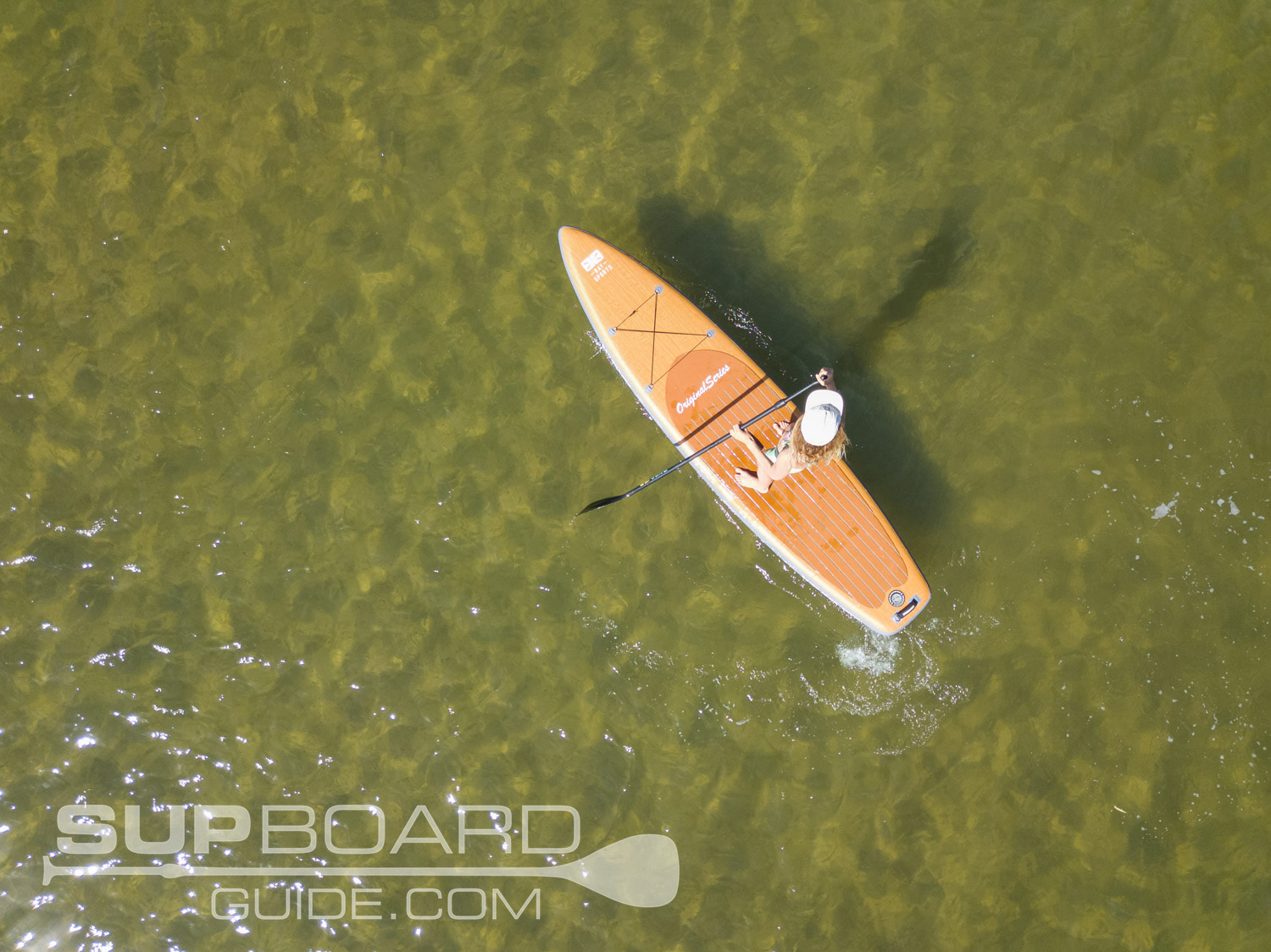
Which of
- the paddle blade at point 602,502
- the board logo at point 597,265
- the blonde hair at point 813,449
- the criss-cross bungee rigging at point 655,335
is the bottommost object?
the paddle blade at point 602,502

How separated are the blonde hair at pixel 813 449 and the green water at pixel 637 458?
914 mm

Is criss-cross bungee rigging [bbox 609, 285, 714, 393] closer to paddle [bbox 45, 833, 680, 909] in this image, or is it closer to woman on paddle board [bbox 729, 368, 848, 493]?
woman on paddle board [bbox 729, 368, 848, 493]

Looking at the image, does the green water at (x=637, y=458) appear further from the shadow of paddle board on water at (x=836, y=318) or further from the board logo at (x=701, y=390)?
the board logo at (x=701, y=390)

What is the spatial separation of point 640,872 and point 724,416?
336 centimetres

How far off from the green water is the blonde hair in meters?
0.91

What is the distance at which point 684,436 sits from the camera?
5.50 m

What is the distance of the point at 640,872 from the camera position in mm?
5707

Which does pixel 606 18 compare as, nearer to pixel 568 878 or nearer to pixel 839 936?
pixel 568 878

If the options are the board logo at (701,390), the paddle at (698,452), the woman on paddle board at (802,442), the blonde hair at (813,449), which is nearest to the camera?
the woman on paddle board at (802,442)

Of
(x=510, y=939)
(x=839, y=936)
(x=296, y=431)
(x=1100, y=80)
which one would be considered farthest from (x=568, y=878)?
(x=1100, y=80)

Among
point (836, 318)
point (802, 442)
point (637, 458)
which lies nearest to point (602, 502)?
point (637, 458)

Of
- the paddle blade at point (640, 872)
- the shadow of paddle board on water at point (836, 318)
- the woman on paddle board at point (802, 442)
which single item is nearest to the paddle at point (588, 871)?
the paddle blade at point (640, 872)

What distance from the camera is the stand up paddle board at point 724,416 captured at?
5.39 metres

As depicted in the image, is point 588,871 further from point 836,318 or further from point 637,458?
point 836,318
